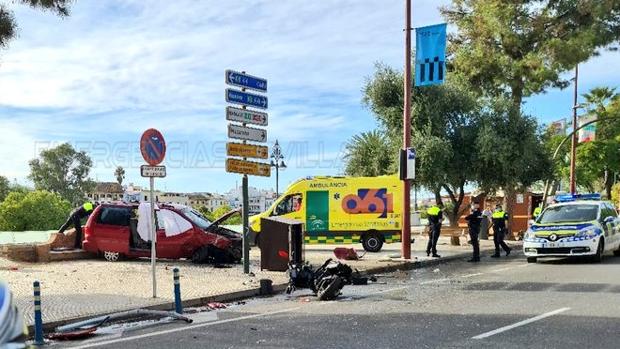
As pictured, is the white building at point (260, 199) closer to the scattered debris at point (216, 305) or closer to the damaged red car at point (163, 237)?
the damaged red car at point (163, 237)

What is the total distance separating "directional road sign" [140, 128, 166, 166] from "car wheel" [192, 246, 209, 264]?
5969 millimetres

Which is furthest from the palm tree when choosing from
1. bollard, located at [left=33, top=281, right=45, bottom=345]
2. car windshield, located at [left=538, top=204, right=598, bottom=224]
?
bollard, located at [left=33, top=281, right=45, bottom=345]

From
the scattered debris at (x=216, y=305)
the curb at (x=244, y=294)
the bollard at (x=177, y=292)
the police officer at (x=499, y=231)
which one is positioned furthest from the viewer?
the police officer at (x=499, y=231)

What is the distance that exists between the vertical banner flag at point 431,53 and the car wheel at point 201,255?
7330 millimetres

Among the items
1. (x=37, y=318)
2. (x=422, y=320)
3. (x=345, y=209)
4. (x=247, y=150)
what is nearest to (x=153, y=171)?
(x=37, y=318)

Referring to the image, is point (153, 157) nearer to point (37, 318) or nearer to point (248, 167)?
point (248, 167)

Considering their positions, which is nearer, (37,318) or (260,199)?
(37,318)

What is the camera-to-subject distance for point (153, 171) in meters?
11.2

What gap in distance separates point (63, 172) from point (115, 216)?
73552 millimetres

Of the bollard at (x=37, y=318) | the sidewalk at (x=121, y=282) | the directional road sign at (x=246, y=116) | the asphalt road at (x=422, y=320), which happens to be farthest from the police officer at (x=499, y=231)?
the bollard at (x=37, y=318)

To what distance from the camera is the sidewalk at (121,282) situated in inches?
400

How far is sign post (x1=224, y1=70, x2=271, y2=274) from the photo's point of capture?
14578mm

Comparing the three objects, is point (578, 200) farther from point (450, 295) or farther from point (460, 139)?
point (450, 295)

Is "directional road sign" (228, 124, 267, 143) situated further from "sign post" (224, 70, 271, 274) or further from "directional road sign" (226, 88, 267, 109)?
"directional road sign" (226, 88, 267, 109)
